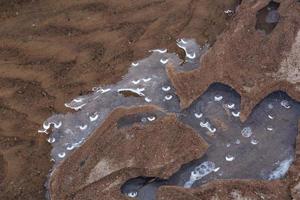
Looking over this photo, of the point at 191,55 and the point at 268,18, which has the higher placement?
the point at 268,18

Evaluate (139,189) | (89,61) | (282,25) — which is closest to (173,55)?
(89,61)

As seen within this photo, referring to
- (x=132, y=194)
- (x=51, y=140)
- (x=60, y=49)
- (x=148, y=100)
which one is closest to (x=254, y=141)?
(x=148, y=100)

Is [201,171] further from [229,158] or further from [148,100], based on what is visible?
[148,100]

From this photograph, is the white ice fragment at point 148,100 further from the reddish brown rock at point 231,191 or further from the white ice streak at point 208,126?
the reddish brown rock at point 231,191

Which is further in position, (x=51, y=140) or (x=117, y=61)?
(x=117, y=61)

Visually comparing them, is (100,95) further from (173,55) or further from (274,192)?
(274,192)

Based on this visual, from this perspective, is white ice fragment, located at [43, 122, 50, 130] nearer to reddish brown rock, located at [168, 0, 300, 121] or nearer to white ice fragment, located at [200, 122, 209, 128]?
reddish brown rock, located at [168, 0, 300, 121]
